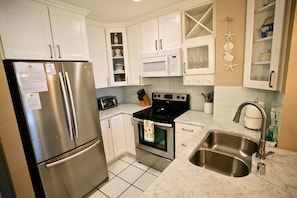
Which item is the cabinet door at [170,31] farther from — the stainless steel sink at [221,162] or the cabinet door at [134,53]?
the stainless steel sink at [221,162]

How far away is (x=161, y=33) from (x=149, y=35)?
0.73ft

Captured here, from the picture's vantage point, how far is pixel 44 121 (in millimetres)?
1428

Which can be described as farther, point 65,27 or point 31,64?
point 65,27

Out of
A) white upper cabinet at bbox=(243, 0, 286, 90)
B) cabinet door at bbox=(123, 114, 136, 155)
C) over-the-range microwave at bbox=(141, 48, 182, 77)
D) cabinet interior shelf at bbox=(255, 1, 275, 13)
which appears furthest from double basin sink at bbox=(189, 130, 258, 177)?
cabinet door at bbox=(123, 114, 136, 155)

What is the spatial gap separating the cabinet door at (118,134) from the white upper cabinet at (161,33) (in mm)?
1257

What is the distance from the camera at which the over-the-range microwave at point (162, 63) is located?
2041 mm

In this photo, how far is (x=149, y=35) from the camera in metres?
2.29

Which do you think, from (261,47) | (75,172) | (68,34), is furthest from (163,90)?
(75,172)

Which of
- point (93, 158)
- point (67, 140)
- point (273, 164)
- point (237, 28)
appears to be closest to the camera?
point (273, 164)

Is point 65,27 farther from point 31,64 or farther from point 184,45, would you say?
point 184,45

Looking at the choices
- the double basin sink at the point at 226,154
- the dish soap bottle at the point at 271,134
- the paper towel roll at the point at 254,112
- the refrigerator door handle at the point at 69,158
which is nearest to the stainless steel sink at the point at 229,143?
the double basin sink at the point at 226,154

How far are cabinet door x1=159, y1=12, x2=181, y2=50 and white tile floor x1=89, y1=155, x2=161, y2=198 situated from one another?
6.50 ft

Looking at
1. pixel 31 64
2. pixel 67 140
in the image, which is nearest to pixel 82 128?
pixel 67 140

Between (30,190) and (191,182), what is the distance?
1512 mm
